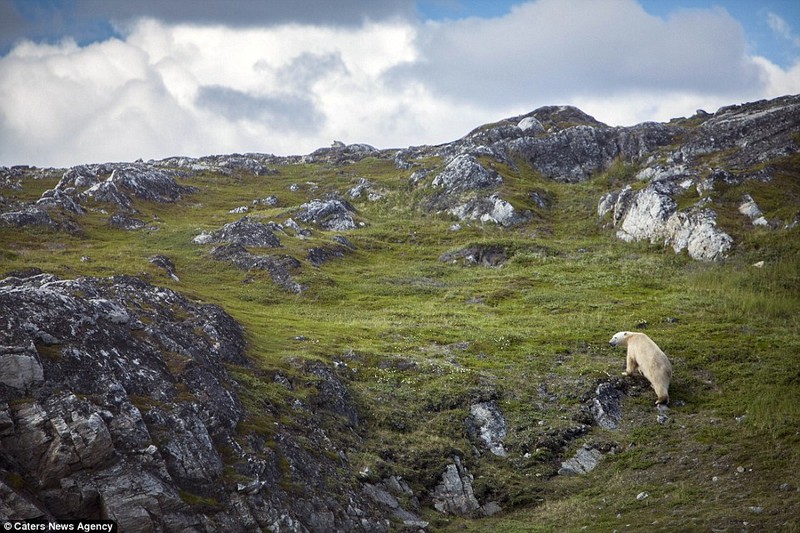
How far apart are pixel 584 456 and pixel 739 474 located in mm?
6865

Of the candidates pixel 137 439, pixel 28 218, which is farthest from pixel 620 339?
pixel 28 218

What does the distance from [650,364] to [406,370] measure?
14.1 meters

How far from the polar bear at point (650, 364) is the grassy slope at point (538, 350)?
0.97 meters

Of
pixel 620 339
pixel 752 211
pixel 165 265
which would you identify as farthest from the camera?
pixel 752 211

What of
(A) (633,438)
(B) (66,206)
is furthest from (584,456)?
(B) (66,206)

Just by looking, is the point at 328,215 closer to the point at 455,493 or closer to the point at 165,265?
the point at 165,265

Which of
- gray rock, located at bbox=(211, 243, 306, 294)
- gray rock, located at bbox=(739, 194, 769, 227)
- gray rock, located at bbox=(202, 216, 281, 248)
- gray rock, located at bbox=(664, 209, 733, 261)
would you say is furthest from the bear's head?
gray rock, located at bbox=(202, 216, 281, 248)

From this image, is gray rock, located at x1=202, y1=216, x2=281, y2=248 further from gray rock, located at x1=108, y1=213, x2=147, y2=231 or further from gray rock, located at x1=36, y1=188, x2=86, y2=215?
gray rock, located at x1=36, y1=188, x2=86, y2=215

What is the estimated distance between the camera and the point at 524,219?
10081 cm

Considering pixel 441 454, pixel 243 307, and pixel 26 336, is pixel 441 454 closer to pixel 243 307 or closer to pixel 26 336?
pixel 26 336

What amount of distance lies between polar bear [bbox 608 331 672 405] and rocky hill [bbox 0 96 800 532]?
0.91 meters

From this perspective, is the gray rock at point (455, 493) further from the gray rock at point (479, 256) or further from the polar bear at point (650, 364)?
the gray rock at point (479, 256)

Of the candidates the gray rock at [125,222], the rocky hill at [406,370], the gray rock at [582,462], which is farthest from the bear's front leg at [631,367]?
the gray rock at [125,222]

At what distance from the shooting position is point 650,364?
108 feet
